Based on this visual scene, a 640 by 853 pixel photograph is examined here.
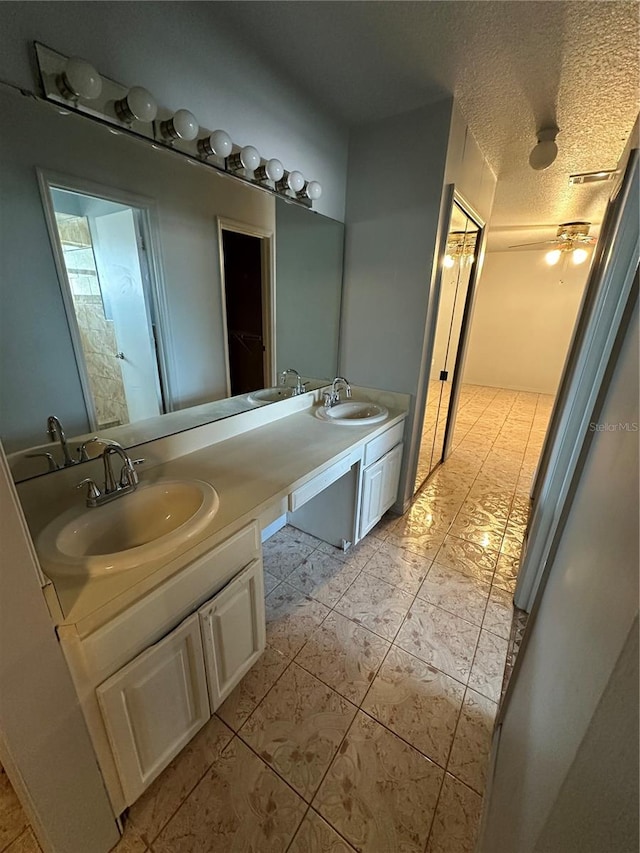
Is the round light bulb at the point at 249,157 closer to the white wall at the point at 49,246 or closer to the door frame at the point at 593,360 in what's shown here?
the white wall at the point at 49,246

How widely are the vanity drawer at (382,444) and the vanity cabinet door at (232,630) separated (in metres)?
0.93

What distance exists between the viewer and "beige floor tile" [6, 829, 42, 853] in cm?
99

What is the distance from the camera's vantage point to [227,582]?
44.6 inches

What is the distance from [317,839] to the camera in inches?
40.2

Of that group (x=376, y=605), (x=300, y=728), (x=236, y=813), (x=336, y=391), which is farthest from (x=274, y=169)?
(x=236, y=813)

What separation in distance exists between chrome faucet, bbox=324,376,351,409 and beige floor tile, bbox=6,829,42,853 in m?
2.07

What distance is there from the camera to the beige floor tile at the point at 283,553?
205cm

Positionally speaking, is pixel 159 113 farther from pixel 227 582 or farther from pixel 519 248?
pixel 519 248

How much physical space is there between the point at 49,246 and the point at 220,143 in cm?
76

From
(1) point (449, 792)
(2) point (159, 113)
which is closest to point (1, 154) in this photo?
(2) point (159, 113)

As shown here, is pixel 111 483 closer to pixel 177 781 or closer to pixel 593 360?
pixel 177 781

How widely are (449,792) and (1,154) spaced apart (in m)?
2.38

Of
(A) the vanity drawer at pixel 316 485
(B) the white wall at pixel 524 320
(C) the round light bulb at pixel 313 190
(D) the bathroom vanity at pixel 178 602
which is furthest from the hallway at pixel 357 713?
(B) the white wall at pixel 524 320

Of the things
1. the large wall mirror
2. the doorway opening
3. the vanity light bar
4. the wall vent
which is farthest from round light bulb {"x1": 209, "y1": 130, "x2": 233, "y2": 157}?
the wall vent
